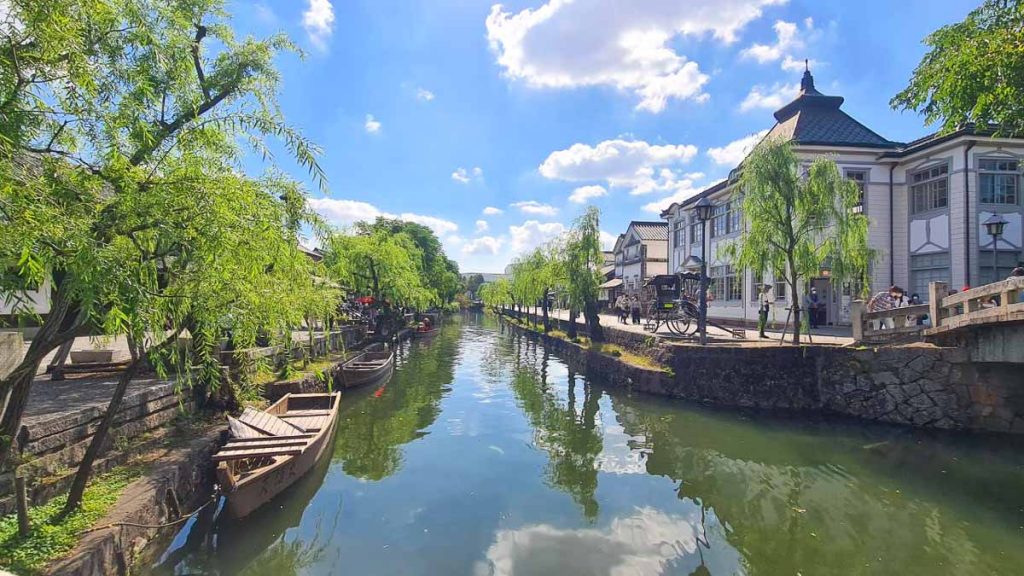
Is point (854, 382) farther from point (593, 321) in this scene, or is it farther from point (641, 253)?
point (641, 253)

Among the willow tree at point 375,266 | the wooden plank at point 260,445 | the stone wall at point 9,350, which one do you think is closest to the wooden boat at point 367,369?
the willow tree at point 375,266

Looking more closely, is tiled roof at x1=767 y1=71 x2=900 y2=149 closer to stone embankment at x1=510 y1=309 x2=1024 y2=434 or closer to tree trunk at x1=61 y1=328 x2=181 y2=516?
stone embankment at x1=510 y1=309 x2=1024 y2=434

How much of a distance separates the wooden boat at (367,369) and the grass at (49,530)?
8967 millimetres

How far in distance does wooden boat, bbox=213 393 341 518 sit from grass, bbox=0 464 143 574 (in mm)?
1191

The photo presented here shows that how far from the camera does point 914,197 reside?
18.0 meters

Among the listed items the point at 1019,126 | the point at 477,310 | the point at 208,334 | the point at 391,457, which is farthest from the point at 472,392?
the point at 477,310

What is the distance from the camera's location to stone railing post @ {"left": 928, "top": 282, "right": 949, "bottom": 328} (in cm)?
1069

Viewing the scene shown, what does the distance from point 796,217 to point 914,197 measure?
29.6 ft

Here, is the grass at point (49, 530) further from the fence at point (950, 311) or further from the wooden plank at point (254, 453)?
the fence at point (950, 311)

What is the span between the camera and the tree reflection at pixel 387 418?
9.20 m

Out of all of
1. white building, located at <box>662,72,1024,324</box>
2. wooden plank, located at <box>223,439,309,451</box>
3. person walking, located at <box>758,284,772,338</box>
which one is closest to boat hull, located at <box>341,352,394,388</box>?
wooden plank, located at <box>223,439,309,451</box>

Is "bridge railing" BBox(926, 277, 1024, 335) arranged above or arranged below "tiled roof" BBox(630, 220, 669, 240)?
below

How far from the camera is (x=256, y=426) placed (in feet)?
25.8

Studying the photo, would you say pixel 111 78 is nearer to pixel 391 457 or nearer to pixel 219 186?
pixel 219 186
